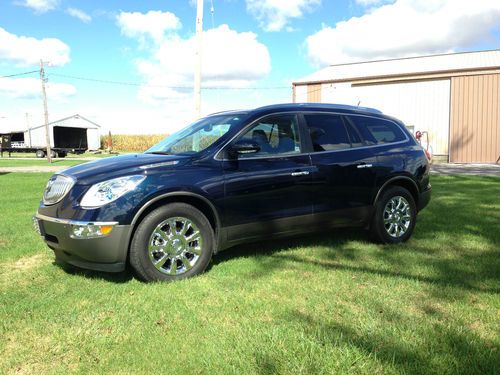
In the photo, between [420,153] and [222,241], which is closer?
[222,241]

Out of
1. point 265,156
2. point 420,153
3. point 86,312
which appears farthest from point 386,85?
point 86,312

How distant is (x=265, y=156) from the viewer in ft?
16.2

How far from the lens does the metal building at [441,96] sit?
2508cm

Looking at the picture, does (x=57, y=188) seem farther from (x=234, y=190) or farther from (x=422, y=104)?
(x=422, y=104)

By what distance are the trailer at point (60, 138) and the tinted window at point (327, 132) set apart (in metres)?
41.1

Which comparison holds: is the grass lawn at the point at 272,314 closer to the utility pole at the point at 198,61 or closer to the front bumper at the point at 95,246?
the front bumper at the point at 95,246

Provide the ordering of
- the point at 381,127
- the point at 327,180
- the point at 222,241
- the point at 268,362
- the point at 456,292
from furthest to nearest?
the point at 381,127
the point at 327,180
the point at 222,241
the point at 456,292
the point at 268,362

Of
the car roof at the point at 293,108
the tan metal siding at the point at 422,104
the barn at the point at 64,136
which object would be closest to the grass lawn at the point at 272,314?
the car roof at the point at 293,108

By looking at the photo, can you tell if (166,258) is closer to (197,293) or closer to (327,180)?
(197,293)

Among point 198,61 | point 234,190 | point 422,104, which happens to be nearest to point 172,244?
point 234,190

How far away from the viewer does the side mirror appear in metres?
4.65

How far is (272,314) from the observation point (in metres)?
3.60

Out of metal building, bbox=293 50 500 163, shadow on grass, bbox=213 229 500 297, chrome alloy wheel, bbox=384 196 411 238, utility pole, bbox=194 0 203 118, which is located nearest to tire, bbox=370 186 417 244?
chrome alloy wheel, bbox=384 196 411 238

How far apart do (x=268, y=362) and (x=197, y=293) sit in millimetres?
1356
